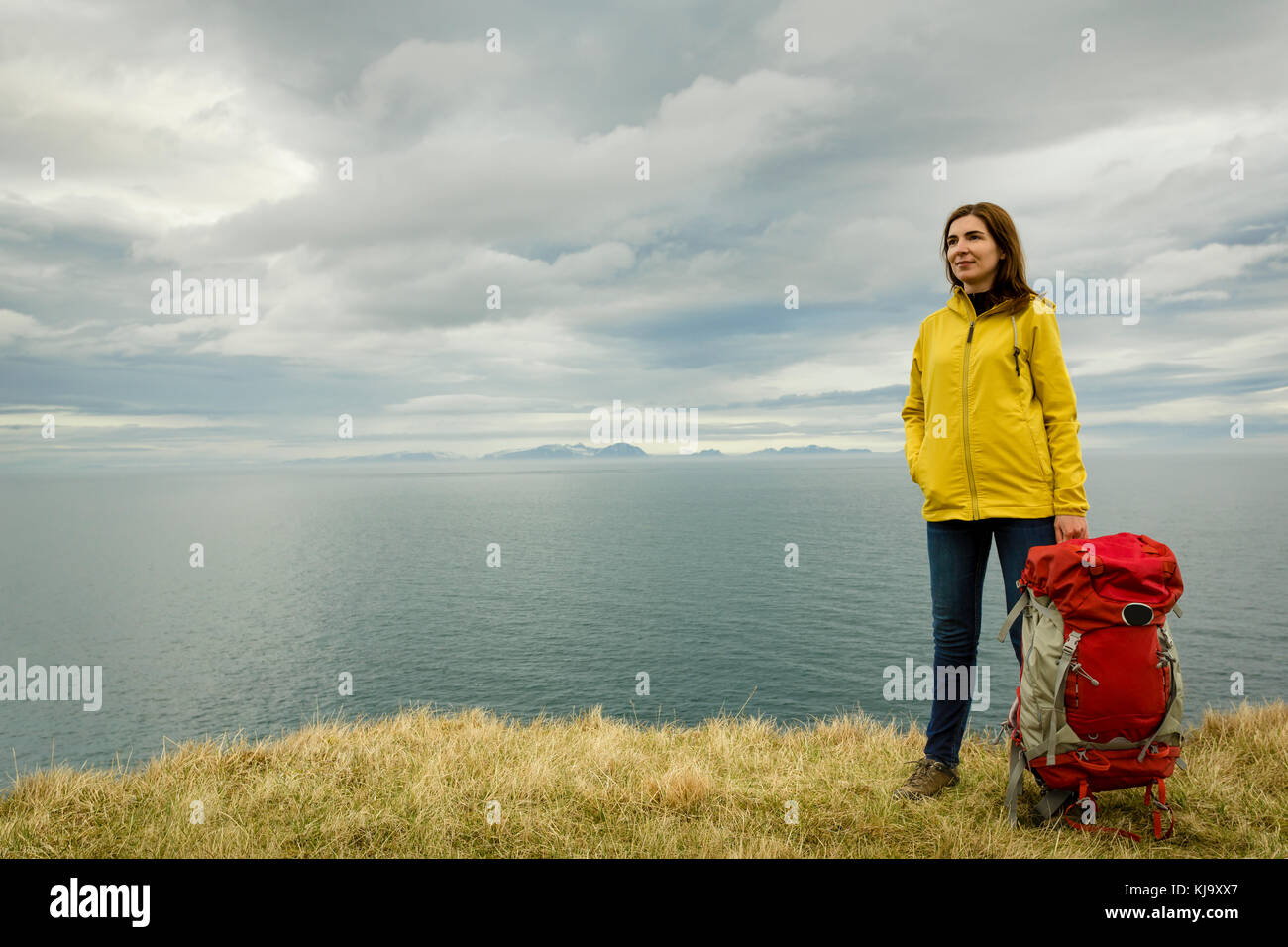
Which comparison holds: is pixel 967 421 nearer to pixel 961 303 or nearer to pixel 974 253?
pixel 961 303

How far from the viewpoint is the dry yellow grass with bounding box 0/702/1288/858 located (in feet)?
12.8

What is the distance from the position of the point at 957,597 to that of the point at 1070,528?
83 centimetres

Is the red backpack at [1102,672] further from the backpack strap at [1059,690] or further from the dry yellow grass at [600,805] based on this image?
the dry yellow grass at [600,805]

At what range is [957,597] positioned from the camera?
4.67 meters

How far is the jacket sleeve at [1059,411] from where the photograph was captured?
428 centimetres

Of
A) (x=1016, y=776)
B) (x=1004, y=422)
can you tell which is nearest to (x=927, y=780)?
(x=1016, y=776)

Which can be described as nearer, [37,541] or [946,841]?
[946,841]

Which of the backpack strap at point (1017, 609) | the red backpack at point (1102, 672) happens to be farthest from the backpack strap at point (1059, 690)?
the backpack strap at point (1017, 609)

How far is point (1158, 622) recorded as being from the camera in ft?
12.5

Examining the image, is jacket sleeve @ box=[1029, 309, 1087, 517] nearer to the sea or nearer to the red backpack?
the red backpack
